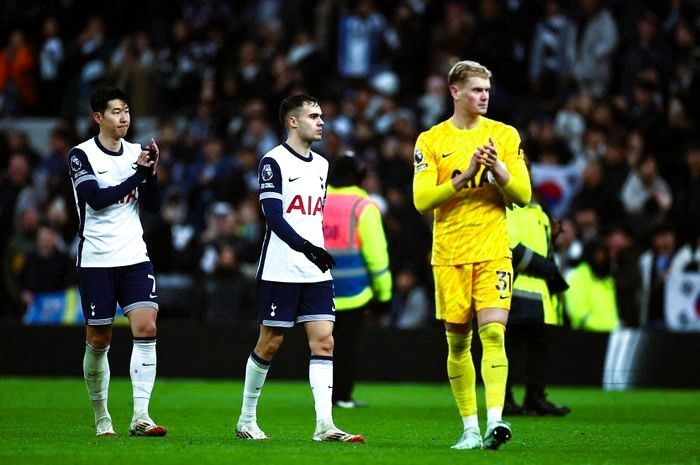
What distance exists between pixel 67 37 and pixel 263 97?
5.89 meters

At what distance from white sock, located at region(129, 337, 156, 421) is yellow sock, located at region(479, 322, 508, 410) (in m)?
2.58

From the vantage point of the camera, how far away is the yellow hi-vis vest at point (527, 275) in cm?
1312

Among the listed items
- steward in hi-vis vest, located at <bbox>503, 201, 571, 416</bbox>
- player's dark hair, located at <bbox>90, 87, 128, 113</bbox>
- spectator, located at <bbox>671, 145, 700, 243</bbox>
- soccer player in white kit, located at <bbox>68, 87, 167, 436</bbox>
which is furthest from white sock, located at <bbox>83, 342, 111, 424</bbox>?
spectator, located at <bbox>671, 145, 700, 243</bbox>

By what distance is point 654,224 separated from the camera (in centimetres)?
1964

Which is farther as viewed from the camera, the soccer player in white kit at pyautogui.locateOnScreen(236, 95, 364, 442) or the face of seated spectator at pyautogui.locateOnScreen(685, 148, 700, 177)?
the face of seated spectator at pyautogui.locateOnScreen(685, 148, 700, 177)

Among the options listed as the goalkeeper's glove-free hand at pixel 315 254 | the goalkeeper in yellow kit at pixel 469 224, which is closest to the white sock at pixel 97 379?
the goalkeeper's glove-free hand at pixel 315 254

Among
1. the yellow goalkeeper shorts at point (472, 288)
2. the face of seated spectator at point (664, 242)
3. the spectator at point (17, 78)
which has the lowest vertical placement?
the yellow goalkeeper shorts at point (472, 288)

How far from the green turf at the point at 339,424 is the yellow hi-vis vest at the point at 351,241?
121cm

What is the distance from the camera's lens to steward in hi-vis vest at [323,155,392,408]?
46.9 ft

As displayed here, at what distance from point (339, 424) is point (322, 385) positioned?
7.92ft

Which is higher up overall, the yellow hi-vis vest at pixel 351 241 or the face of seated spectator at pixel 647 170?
the face of seated spectator at pixel 647 170

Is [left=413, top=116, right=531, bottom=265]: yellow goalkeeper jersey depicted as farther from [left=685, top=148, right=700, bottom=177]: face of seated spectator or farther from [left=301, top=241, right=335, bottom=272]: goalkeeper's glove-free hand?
[left=685, top=148, right=700, bottom=177]: face of seated spectator

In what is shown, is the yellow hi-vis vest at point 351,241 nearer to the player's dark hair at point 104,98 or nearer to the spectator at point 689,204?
the player's dark hair at point 104,98

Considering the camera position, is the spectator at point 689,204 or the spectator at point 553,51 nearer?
the spectator at point 689,204
